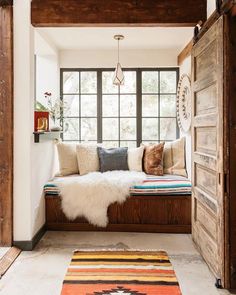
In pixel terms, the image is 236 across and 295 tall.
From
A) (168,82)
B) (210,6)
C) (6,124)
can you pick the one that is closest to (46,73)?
(168,82)

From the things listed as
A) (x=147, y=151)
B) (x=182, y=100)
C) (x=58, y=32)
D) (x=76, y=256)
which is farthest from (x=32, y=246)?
(x=182, y=100)

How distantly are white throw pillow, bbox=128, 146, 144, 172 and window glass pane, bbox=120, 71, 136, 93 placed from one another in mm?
1070

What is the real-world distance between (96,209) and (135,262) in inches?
41.9

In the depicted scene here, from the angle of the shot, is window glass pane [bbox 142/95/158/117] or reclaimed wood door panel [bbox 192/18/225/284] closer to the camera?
reclaimed wood door panel [bbox 192/18/225/284]

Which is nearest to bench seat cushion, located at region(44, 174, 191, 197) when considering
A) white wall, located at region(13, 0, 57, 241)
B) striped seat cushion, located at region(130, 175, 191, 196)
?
striped seat cushion, located at region(130, 175, 191, 196)

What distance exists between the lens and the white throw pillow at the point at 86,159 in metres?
4.84

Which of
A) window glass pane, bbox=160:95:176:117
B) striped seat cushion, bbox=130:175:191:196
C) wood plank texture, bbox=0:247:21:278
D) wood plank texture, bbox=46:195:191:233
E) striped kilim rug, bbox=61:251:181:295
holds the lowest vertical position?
striped kilim rug, bbox=61:251:181:295

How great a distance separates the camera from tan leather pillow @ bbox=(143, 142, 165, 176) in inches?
189

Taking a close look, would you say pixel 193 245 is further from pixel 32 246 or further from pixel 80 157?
pixel 80 157

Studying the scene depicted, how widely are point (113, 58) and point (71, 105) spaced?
3.24ft

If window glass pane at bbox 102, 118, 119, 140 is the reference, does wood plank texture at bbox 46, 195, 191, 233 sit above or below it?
below

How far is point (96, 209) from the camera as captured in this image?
409 cm

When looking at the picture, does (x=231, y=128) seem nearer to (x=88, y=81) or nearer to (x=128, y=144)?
(x=128, y=144)

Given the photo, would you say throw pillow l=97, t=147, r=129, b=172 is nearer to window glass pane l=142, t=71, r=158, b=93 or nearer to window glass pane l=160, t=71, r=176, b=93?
window glass pane l=142, t=71, r=158, b=93
